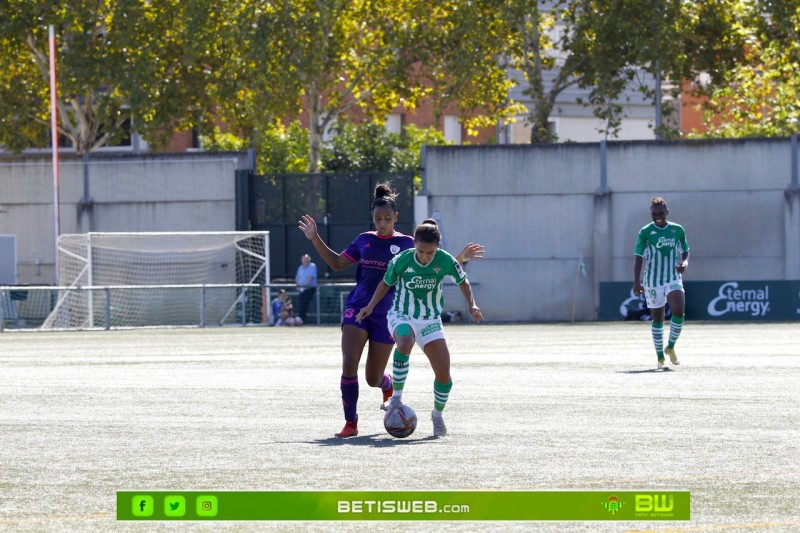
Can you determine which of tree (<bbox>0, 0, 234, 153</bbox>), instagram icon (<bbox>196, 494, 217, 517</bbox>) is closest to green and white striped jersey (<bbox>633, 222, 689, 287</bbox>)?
instagram icon (<bbox>196, 494, 217, 517</bbox>)

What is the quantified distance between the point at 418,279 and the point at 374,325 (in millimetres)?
756

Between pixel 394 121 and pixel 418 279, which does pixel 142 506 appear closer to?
pixel 418 279

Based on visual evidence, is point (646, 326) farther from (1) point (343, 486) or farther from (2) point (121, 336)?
(1) point (343, 486)

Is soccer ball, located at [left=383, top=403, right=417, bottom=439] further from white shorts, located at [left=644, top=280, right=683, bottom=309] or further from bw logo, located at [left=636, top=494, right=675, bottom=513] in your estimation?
white shorts, located at [left=644, top=280, right=683, bottom=309]

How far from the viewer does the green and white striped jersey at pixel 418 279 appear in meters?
11.9

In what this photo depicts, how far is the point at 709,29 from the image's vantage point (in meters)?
46.9

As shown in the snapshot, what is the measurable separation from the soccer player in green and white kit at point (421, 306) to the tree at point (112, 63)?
3344 cm

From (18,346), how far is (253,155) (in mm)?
14331

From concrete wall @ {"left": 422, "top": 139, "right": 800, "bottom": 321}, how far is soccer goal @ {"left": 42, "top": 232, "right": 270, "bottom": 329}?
4.73m

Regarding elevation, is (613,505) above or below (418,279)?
below

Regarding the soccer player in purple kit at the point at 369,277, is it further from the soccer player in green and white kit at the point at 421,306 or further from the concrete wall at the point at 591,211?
the concrete wall at the point at 591,211

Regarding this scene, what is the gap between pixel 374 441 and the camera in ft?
38.6

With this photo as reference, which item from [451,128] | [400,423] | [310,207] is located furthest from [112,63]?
[400,423]

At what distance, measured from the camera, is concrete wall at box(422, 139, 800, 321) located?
38281mm
